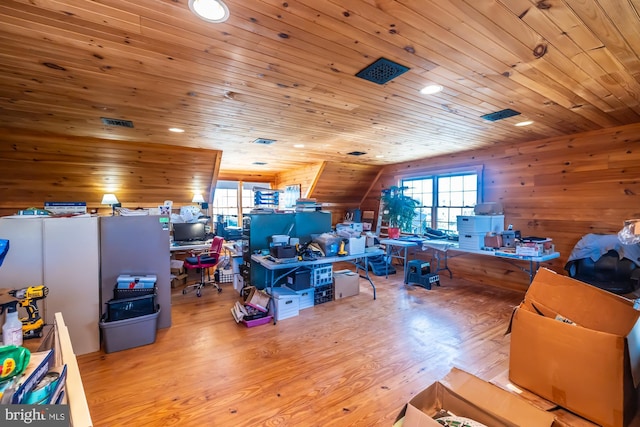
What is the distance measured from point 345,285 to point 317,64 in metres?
3.05

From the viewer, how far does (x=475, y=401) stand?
34.8 inches

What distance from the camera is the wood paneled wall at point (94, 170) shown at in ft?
13.6

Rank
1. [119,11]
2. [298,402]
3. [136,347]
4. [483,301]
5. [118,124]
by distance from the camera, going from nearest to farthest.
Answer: [119,11] < [298,402] < [136,347] < [118,124] < [483,301]

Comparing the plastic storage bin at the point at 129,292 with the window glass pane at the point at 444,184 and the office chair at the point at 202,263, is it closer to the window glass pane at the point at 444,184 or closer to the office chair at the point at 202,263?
the office chair at the point at 202,263

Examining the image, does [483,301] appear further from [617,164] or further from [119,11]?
[119,11]

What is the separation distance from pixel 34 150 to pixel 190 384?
427 centimetres

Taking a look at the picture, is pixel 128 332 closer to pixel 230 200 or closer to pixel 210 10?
pixel 210 10

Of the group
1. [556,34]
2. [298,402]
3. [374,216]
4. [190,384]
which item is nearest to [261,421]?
[298,402]

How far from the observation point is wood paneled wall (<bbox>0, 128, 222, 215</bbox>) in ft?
13.6

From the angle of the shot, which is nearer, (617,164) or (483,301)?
(617,164)

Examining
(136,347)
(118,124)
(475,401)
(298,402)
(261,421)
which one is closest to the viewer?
(475,401)

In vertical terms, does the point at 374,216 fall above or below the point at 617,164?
below

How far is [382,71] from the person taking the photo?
84.7 inches

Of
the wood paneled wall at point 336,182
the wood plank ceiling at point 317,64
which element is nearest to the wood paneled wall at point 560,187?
the wood plank ceiling at point 317,64
